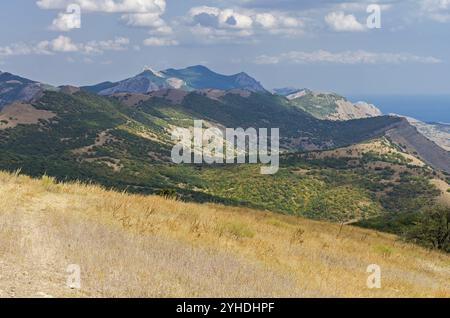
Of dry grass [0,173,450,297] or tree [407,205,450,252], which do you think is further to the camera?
tree [407,205,450,252]

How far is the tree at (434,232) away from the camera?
32.2m

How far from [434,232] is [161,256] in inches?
1086

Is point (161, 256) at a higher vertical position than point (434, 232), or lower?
higher

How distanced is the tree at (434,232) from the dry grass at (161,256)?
13.8 meters

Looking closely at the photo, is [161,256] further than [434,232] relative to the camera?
No

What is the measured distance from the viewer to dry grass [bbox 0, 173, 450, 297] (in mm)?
9102

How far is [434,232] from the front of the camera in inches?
1315

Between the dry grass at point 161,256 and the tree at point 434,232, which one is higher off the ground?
the dry grass at point 161,256

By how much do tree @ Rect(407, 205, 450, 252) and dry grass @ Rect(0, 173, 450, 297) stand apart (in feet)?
45.4

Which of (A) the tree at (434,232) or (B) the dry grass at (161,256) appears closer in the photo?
(B) the dry grass at (161,256)

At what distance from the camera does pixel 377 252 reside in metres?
19.7

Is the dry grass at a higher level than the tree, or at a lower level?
Result: higher
